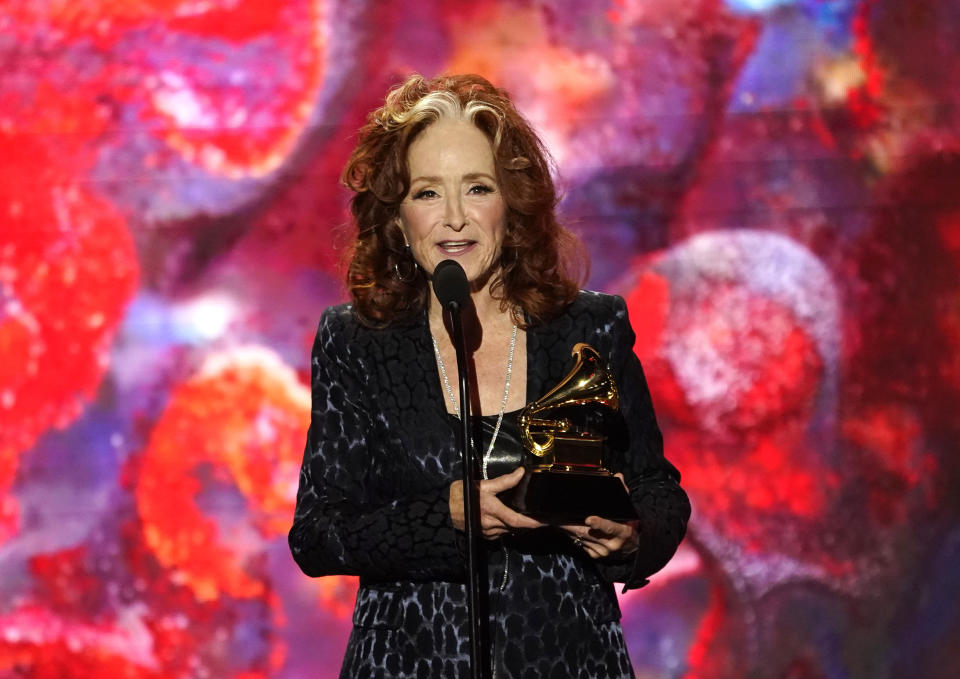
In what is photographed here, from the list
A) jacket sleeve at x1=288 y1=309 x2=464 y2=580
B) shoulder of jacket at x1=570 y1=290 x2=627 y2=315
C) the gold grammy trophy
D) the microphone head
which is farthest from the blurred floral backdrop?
the microphone head

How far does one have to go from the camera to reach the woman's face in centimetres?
190

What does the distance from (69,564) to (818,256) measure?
2.50 metres

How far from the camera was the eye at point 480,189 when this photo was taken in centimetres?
193

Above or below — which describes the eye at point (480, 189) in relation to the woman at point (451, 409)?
above

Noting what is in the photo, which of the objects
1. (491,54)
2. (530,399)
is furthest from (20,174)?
(530,399)

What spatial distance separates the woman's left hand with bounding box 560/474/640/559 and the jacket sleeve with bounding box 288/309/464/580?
0.19m

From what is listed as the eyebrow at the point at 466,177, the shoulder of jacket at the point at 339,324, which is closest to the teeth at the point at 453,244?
the eyebrow at the point at 466,177

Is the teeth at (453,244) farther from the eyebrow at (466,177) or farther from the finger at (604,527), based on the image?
the finger at (604,527)

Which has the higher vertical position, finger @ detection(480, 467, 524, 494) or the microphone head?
the microphone head

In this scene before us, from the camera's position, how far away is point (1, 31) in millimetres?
3557

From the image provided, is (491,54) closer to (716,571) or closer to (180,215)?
(180,215)

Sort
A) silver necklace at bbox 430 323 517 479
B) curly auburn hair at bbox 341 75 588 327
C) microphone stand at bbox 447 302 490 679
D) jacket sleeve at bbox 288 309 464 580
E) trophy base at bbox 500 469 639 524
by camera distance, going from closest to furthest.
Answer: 1. microphone stand at bbox 447 302 490 679
2. trophy base at bbox 500 469 639 524
3. jacket sleeve at bbox 288 309 464 580
4. silver necklace at bbox 430 323 517 479
5. curly auburn hair at bbox 341 75 588 327

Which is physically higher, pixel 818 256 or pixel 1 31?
pixel 1 31

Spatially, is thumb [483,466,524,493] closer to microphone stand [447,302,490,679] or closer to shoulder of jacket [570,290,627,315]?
microphone stand [447,302,490,679]
